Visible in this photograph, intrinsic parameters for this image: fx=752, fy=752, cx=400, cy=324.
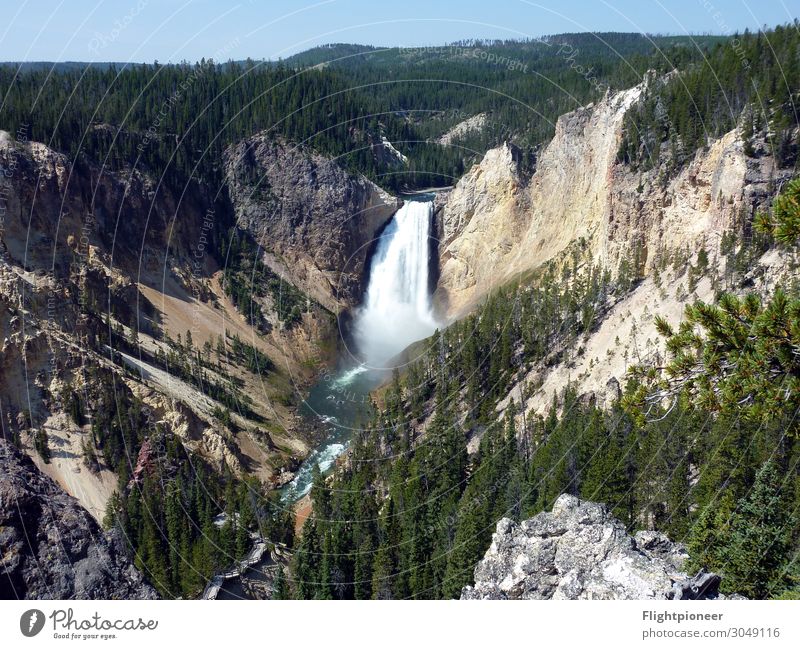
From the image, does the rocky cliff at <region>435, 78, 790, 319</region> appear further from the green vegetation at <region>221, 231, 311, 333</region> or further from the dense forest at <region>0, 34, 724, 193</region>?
the green vegetation at <region>221, 231, 311, 333</region>

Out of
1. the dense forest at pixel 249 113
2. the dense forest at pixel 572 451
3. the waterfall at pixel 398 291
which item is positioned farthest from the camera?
the waterfall at pixel 398 291

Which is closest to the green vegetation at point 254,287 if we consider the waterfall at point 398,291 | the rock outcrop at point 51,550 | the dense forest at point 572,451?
the waterfall at point 398,291

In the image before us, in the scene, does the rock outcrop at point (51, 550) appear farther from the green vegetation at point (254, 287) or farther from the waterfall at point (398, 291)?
the waterfall at point (398, 291)

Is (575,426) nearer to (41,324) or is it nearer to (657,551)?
(657,551)

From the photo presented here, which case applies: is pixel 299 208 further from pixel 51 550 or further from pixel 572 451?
pixel 51 550

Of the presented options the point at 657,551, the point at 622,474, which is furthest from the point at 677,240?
the point at 657,551

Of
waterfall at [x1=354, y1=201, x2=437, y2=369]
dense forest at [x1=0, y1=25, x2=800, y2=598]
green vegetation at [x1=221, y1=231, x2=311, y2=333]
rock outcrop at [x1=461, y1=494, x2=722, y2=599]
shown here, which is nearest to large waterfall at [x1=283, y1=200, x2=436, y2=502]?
waterfall at [x1=354, y1=201, x2=437, y2=369]
